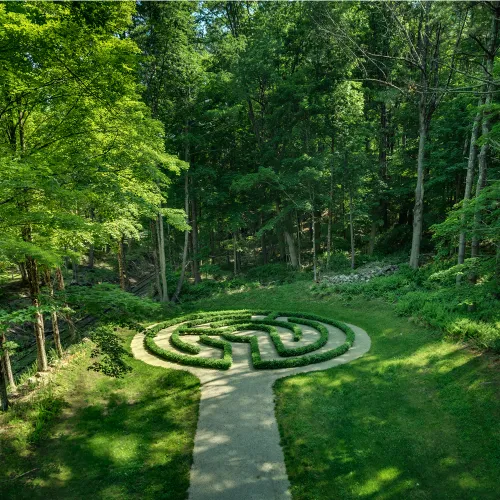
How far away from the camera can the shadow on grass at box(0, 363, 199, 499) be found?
709 cm

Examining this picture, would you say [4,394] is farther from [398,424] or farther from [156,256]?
[156,256]

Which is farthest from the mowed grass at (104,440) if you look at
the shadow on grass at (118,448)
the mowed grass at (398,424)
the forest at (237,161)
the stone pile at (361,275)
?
the stone pile at (361,275)

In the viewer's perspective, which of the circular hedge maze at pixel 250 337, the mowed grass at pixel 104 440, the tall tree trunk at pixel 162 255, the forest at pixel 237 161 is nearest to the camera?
the mowed grass at pixel 104 440

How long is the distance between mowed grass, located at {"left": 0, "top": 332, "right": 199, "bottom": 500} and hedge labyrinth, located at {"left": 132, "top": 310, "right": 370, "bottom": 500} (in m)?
0.52

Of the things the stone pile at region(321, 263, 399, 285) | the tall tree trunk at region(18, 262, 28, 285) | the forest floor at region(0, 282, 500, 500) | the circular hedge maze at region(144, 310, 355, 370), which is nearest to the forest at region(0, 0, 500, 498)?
the stone pile at region(321, 263, 399, 285)

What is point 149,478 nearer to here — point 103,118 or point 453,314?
point 103,118

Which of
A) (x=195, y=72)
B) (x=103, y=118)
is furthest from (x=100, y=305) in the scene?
(x=195, y=72)

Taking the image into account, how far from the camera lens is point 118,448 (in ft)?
27.4

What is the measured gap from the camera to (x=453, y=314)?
1347 centimetres

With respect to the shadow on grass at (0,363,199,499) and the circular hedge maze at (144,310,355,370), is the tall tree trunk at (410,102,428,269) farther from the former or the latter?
the shadow on grass at (0,363,199,499)

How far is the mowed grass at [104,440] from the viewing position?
23.4ft

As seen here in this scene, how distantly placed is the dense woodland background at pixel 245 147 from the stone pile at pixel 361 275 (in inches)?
34.3

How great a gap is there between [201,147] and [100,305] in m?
18.7

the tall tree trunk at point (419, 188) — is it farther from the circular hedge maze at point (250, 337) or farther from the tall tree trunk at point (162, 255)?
the tall tree trunk at point (162, 255)
